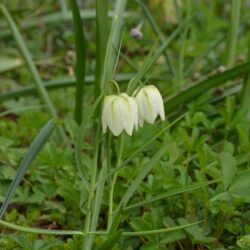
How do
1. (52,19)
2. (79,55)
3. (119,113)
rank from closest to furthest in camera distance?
(119,113) → (79,55) → (52,19)

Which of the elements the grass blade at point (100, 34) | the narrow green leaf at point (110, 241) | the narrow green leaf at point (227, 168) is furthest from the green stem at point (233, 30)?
the narrow green leaf at point (110, 241)

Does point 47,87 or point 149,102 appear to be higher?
point 47,87

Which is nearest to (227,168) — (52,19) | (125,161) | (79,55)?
(125,161)

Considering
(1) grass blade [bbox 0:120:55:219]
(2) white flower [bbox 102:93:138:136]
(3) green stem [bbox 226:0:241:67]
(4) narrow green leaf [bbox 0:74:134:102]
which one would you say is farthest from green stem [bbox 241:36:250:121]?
(2) white flower [bbox 102:93:138:136]

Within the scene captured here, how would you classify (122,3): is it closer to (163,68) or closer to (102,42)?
(102,42)

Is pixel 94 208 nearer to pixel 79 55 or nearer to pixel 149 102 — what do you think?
pixel 149 102

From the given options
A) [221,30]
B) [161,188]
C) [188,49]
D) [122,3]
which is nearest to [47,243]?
[161,188]

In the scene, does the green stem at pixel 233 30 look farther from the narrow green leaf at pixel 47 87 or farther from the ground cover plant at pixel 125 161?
the narrow green leaf at pixel 47 87
